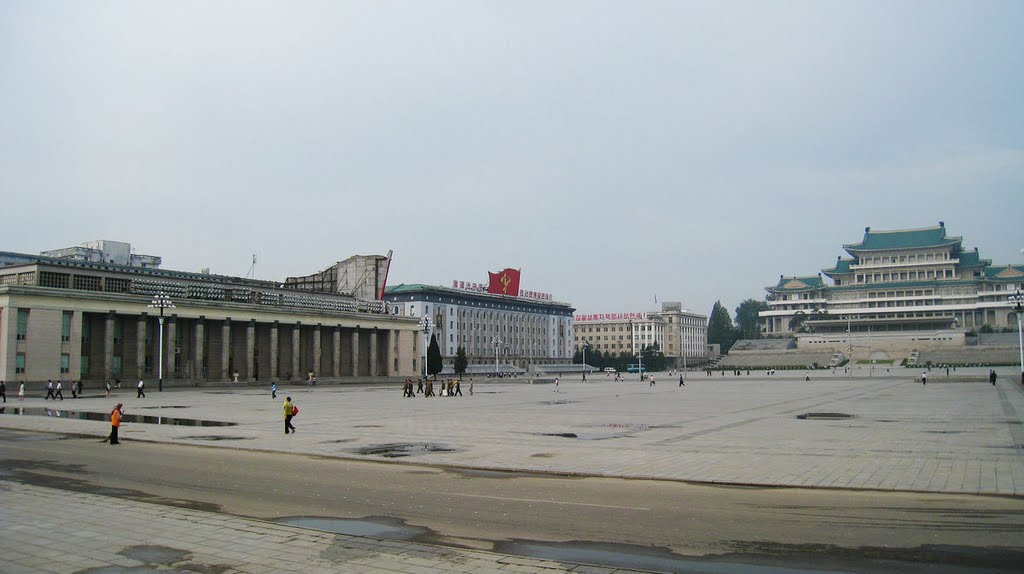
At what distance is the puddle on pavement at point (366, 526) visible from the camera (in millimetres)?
9453

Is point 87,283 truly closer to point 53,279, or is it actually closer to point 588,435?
point 53,279

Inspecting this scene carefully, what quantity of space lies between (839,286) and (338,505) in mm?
155244

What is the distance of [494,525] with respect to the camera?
10023mm

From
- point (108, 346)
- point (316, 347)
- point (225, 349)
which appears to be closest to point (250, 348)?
point (225, 349)

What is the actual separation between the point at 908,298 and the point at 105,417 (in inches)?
5713

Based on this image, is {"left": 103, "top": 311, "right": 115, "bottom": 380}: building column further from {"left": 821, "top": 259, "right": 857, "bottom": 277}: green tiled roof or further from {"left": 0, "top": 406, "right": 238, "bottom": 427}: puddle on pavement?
{"left": 821, "top": 259, "right": 857, "bottom": 277}: green tiled roof

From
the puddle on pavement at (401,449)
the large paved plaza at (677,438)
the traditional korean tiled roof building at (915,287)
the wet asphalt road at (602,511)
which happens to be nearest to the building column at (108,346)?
the large paved plaza at (677,438)

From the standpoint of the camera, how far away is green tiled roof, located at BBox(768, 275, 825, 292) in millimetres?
165250

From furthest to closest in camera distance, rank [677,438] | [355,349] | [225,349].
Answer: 1. [355,349]
2. [225,349]
3. [677,438]

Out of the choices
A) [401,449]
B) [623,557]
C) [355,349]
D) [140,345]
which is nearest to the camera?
[623,557]

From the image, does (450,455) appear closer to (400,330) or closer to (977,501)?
(977,501)

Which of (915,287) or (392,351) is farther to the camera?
(915,287)

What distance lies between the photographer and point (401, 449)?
19656mm

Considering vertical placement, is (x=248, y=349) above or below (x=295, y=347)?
below
